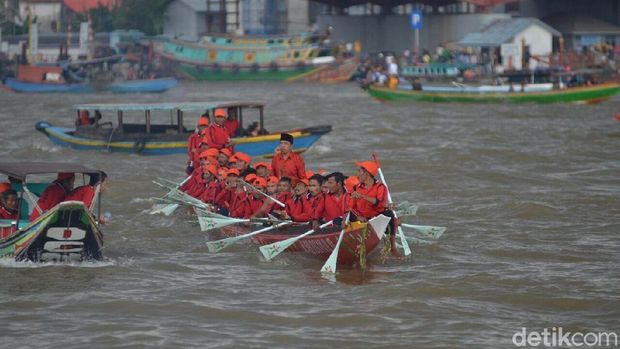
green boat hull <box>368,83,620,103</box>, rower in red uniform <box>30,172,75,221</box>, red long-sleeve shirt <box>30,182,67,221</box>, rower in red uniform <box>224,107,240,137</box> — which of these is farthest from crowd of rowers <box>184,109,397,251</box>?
green boat hull <box>368,83,620,103</box>

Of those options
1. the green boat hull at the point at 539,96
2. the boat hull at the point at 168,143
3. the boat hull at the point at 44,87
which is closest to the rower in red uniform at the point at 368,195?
the boat hull at the point at 168,143

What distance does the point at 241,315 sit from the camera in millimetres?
15078

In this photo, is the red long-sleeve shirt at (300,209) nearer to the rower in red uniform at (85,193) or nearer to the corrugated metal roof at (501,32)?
the rower in red uniform at (85,193)

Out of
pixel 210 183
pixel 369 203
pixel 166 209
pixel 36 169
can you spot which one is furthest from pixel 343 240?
pixel 166 209

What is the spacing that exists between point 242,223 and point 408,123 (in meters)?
24.6

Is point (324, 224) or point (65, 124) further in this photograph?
point (65, 124)

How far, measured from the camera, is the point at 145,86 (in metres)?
62.0

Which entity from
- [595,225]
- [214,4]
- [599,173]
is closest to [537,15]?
[214,4]

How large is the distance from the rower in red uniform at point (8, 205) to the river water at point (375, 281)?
81 centimetres

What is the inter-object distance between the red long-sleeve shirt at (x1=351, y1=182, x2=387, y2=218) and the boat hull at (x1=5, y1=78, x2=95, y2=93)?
47.6m

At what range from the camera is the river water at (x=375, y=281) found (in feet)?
47.3

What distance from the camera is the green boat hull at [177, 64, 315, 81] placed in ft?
240

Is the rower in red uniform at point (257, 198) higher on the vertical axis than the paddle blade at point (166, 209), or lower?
higher

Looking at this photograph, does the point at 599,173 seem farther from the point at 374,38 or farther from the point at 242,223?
the point at 374,38
